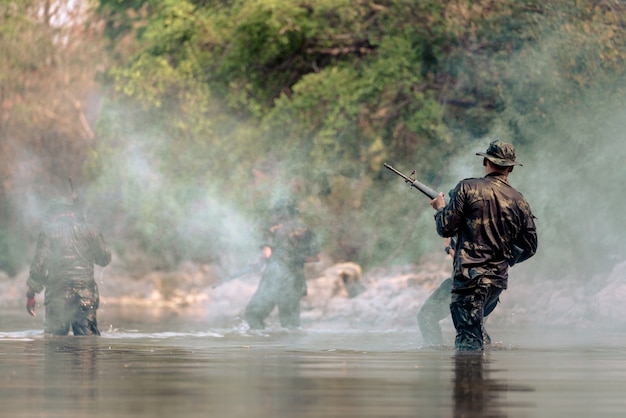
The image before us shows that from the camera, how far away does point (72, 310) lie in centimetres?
1748

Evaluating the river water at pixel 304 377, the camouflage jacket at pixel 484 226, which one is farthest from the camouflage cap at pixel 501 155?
the river water at pixel 304 377

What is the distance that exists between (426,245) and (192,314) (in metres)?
4.33

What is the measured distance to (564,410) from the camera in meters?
8.80

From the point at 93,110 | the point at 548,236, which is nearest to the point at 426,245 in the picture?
the point at 548,236

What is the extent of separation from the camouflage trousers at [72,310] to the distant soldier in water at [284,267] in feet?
12.5

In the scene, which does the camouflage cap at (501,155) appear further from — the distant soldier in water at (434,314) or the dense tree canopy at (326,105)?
the dense tree canopy at (326,105)

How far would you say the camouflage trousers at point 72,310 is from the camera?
57.3ft

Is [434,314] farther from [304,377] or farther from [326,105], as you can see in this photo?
[326,105]

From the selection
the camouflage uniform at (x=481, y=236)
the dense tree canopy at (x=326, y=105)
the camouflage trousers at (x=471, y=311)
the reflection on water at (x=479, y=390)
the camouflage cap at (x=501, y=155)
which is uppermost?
the dense tree canopy at (x=326, y=105)

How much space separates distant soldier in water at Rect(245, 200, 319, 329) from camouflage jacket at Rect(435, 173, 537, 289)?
25.5 ft

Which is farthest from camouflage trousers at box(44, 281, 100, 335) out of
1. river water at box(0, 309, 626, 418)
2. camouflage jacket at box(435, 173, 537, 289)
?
camouflage jacket at box(435, 173, 537, 289)

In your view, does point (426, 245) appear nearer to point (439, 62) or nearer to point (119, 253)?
point (439, 62)

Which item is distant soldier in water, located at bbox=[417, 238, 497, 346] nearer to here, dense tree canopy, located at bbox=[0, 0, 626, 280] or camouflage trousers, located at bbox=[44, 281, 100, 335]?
camouflage trousers, located at bbox=[44, 281, 100, 335]

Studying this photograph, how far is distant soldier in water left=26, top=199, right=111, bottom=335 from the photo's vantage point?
57.3 ft
